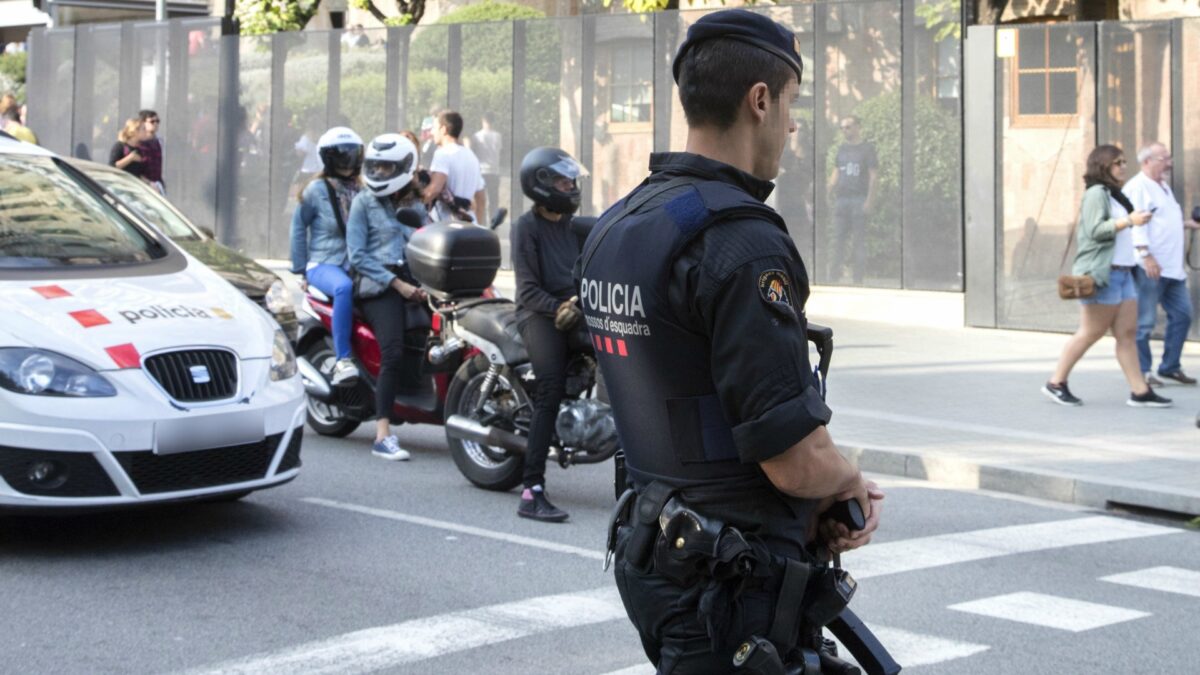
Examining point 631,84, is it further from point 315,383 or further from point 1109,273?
point 315,383

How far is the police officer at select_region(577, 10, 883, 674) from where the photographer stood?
2768 millimetres

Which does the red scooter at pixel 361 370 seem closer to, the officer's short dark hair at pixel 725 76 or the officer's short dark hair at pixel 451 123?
the officer's short dark hair at pixel 451 123

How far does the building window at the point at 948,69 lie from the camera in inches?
651

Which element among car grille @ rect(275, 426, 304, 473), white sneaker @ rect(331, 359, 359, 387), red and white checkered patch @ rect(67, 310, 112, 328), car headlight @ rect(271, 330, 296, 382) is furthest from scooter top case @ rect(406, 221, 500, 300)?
red and white checkered patch @ rect(67, 310, 112, 328)

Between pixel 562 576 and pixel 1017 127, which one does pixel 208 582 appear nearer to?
pixel 562 576

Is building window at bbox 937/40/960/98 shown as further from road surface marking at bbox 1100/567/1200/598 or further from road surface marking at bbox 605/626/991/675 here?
road surface marking at bbox 605/626/991/675

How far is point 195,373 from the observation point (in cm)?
699

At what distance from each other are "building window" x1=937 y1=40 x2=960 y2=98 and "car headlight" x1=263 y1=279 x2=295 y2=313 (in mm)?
7691

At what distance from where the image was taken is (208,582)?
6574mm

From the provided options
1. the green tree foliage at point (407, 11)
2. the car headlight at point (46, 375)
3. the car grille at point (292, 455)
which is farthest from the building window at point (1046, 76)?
the green tree foliage at point (407, 11)

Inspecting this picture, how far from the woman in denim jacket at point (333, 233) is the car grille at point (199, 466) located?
7.63ft

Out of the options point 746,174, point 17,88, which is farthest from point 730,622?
point 17,88

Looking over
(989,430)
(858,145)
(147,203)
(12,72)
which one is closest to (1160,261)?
(989,430)

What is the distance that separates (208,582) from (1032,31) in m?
11.2
